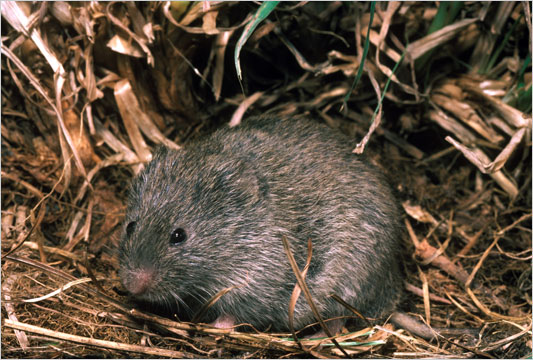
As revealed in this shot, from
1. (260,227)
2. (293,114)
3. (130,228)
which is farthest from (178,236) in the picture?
(293,114)

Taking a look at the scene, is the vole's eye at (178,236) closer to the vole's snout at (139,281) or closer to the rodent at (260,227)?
the rodent at (260,227)

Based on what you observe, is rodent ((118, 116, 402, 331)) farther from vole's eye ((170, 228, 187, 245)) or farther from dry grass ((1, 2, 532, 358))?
dry grass ((1, 2, 532, 358))

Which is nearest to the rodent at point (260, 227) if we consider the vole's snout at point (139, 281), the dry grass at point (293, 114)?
the vole's snout at point (139, 281)

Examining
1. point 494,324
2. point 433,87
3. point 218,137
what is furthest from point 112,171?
point 494,324

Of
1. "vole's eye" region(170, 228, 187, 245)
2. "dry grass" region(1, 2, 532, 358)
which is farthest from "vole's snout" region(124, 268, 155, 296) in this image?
"dry grass" region(1, 2, 532, 358)

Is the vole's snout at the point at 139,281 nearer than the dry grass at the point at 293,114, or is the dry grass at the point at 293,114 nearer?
Answer: the vole's snout at the point at 139,281

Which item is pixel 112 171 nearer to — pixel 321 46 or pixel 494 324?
pixel 321 46

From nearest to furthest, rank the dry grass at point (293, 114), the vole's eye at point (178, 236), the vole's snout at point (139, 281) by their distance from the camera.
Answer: the vole's snout at point (139, 281) → the vole's eye at point (178, 236) → the dry grass at point (293, 114)

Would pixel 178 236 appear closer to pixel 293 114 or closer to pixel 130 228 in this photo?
pixel 130 228
